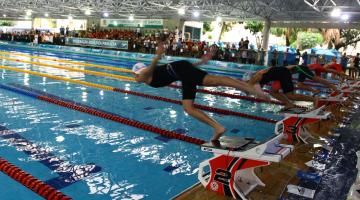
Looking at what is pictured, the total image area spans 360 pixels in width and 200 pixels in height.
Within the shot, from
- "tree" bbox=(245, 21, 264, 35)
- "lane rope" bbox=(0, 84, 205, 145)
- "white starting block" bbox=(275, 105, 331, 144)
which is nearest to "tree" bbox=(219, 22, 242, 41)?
"tree" bbox=(245, 21, 264, 35)

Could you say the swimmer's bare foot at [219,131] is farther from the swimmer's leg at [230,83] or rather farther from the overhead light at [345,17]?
the overhead light at [345,17]

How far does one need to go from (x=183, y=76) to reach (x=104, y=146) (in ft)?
6.21

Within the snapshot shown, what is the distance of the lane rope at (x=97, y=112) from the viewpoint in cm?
556

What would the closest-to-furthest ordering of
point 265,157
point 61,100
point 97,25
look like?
point 265,157
point 61,100
point 97,25

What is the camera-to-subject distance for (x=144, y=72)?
366cm

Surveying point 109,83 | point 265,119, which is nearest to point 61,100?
point 109,83

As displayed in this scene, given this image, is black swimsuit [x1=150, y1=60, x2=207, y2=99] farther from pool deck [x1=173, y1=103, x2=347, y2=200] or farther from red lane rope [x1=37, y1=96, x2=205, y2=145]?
red lane rope [x1=37, y1=96, x2=205, y2=145]

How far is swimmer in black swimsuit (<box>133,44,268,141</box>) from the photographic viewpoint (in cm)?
353

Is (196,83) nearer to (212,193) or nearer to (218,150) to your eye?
(218,150)

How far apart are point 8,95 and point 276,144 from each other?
21.3 feet

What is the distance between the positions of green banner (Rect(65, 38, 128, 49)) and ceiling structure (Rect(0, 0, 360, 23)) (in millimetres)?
2929

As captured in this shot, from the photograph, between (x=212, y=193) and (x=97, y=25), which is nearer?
(x=212, y=193)

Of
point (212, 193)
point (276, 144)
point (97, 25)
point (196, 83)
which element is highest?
point (97, 25)

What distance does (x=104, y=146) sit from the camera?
4.86 metres
